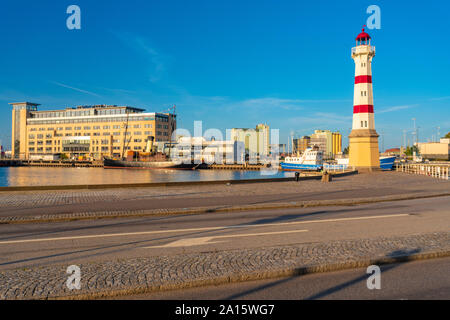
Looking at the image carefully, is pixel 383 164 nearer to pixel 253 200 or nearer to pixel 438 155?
pixel 253 200

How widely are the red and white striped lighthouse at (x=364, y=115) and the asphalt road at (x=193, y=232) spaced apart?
103 ft

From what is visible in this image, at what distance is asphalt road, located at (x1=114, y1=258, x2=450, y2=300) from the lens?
5.34 m

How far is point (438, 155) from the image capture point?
122 meters

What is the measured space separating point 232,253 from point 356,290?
8.58ft

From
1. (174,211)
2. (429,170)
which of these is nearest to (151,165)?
(429,170)

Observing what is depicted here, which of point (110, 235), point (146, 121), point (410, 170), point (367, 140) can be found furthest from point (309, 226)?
point (146, 121)

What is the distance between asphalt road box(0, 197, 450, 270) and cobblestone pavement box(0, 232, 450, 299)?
0.72 metres

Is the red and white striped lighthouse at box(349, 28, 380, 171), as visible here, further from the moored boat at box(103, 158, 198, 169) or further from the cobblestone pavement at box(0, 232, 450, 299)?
the moored boat at box(103, 158, 198, 169)

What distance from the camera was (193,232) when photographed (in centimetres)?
995

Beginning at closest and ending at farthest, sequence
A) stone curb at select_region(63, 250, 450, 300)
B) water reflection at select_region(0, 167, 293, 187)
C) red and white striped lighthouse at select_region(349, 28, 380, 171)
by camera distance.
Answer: stone curb at select_region(63, 250, 450, 300)
red and white striped lighthouse at select_region(349, 28, 380, 171)
water reflection at select_region(0, 167, 293, 187)

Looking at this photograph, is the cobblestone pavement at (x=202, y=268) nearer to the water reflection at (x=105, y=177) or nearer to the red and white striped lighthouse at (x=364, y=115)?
the red and white striped lighthouse at (x=364, y=115)

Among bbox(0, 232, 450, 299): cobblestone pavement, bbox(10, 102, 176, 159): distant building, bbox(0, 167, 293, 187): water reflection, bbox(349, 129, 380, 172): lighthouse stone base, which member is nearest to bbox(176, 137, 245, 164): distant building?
bbox(10, 102, 176, 159): distant building

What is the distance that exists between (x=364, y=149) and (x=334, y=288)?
1656 inches
